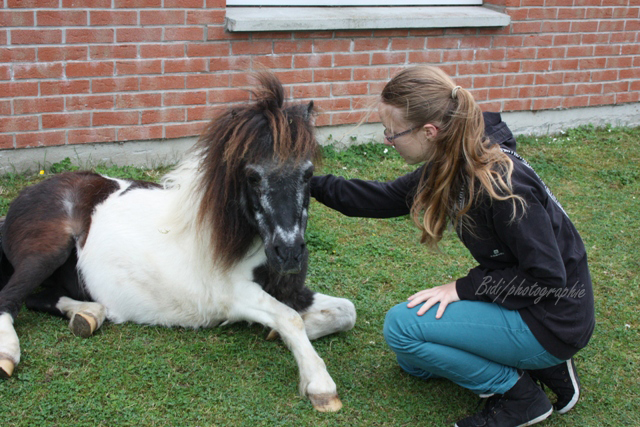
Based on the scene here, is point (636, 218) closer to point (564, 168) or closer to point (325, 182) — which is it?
point (564, 168)

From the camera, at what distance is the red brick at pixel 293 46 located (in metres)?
5.76

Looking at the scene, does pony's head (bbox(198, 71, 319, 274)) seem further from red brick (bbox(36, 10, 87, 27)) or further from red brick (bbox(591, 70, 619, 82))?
red brick (bbox(591, 70, 619, 82))

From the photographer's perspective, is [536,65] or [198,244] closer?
[198,244]

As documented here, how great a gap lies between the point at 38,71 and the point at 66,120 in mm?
426

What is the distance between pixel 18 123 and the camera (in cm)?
511

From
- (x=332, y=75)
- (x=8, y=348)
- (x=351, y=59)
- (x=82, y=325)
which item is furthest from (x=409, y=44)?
(x=8, y=348)

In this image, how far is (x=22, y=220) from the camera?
148 inches

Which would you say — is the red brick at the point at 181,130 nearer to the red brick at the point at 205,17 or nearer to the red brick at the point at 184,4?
the red brick at the point at 205,17

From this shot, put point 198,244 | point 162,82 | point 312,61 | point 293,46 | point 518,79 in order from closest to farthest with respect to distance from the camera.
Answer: point 198,244 → point 162,82 → point 293,46 → point 312,61 → point 518,79

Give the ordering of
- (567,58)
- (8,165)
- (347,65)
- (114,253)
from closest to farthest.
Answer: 1. (114,253)
2. (8,165)
3. (347,65)
4. (567,58)

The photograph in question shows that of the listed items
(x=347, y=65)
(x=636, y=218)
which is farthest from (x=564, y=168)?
(x=347, y=65)

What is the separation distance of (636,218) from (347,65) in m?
2.82

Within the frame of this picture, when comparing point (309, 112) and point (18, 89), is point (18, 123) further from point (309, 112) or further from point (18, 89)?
point (309, 112)

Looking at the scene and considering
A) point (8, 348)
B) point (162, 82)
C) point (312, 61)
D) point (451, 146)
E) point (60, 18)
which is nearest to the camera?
point (451, 146)
